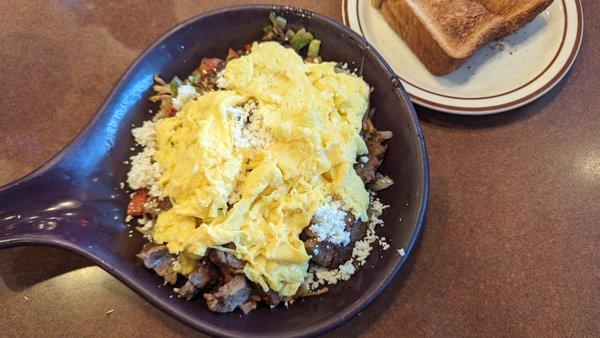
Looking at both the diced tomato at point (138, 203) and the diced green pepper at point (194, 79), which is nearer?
the diced tomato at point (138, 203)

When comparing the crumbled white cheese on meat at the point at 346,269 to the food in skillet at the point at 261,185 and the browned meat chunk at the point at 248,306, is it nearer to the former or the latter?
the food in skillet at the point at 261,185

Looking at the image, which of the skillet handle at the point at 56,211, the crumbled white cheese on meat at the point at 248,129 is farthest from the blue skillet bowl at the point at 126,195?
the crumbled white cheese on meat at the point at 248,129

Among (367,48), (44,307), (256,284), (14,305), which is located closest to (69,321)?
(44,307)

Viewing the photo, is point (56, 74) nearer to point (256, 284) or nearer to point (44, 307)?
point (44, 307)

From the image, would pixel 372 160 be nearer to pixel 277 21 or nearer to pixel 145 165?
pixel 277 21

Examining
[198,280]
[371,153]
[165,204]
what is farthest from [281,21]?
[198,280]
